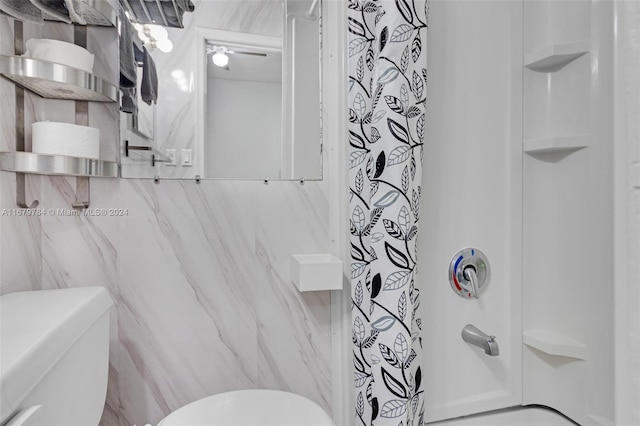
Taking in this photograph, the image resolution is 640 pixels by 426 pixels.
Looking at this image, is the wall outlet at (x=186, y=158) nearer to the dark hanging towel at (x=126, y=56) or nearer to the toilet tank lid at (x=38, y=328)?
the dark hanging towel at (x=126, y=56)

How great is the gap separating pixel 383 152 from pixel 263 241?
42 cm

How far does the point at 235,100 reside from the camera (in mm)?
979

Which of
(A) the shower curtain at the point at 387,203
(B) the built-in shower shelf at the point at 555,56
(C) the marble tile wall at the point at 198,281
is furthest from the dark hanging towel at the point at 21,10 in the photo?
(B) the built-in shower shelf at the point at 555,56

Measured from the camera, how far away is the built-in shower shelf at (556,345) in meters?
1.01

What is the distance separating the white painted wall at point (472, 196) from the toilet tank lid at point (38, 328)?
2.80 ft

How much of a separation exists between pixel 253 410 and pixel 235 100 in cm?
82

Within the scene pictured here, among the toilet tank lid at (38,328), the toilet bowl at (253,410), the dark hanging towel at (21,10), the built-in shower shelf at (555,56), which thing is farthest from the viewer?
the built-in shower shelf at (555,56)

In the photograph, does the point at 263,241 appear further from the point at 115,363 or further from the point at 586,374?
the point at 586,374

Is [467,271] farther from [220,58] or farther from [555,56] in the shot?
[220,58]

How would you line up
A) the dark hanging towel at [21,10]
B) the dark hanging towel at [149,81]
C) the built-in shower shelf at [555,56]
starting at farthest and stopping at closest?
the built-in shower shelf at [555,56]
the dark hanging towel at [149,81]
the dark hanging towel at [21,10]

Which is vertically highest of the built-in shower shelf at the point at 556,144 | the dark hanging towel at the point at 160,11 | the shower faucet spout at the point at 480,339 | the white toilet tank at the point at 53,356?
the dark hanging towel at the point at 160,11

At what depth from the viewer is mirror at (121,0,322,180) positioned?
933 millimetres

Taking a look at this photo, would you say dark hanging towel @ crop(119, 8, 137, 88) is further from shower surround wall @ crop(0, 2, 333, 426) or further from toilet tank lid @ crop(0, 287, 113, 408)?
toilet tank lid @ crop(0, 287, 113, 408)

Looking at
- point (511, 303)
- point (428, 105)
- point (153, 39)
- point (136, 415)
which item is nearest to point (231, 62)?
point (153, 39)
